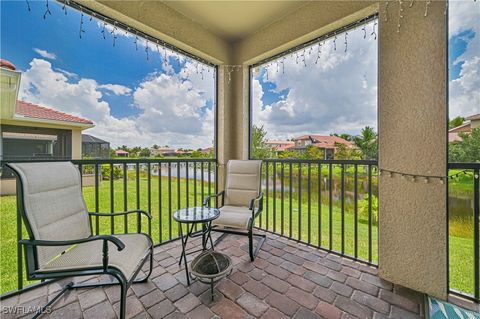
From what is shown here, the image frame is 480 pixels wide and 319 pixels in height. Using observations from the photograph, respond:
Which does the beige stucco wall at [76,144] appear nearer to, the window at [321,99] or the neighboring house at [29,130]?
the neighboring house at [29,130]

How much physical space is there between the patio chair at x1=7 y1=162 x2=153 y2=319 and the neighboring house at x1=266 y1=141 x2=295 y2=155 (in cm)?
207

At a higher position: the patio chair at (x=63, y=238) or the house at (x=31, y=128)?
the house at (x=31, y=128)

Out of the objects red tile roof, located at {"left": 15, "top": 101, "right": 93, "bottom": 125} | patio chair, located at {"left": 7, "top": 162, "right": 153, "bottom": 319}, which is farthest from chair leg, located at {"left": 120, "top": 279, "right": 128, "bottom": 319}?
red tile roof, located at {"left": 15, "top": 101, "right": 93, "bottom": 125}

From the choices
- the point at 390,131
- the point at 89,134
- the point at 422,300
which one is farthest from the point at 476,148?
the point at 89,134

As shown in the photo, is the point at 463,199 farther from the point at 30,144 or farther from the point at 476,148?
the point at 30,144

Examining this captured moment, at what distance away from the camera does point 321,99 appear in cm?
259

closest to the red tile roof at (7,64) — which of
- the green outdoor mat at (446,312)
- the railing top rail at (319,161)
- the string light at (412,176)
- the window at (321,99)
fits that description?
the window at (321,99)

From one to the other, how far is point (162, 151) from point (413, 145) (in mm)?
2730

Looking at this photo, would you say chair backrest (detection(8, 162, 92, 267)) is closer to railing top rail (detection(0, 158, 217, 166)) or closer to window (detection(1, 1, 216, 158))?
railing top rail (detection(0, 158, 217, 166))

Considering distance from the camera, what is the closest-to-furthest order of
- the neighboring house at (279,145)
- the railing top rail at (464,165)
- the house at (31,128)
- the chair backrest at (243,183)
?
1. the railing top rail at (464,165)
2. the house at (31,128)
3. the chair backrest at (243,183)
4. the neighboring house at (279,145)

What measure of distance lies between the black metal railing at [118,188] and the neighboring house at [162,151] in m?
0.13

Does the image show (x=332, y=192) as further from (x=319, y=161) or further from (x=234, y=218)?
(x=234, y=218)

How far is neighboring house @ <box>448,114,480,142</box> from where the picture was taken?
161cm

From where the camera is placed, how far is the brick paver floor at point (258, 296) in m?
1.46
